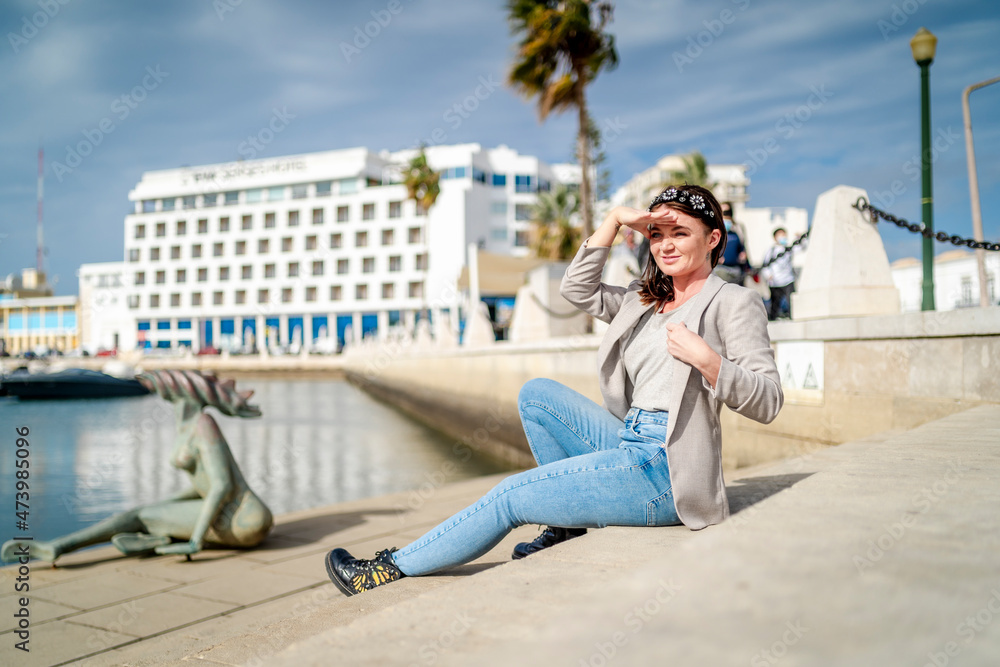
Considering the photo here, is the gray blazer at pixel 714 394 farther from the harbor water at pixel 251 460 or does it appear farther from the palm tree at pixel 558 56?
the palm tree at pixel 558 56

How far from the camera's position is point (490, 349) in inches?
637

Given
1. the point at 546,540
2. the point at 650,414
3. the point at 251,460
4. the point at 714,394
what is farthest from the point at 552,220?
the point at 714,394

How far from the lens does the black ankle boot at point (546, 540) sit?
2.87 meters

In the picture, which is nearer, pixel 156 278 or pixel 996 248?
pixel 996 248

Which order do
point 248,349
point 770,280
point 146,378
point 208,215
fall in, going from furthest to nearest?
1. point 208,215
2. point 248,349
3. point 770,280
4. point 146,378

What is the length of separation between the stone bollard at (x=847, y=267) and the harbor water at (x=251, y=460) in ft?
13.4

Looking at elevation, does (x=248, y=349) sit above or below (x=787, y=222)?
below

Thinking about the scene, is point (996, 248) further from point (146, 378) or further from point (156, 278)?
point (156, 278)

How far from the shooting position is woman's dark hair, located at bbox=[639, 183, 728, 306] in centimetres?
263

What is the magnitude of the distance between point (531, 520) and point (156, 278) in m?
74.1

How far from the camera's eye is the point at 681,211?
2.63 metres

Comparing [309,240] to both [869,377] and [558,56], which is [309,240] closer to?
[558,56]

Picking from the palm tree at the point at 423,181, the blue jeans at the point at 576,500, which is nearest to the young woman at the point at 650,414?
the blue jeans at the point at 576,500

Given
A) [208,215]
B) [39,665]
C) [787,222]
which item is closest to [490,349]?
[39,665]
